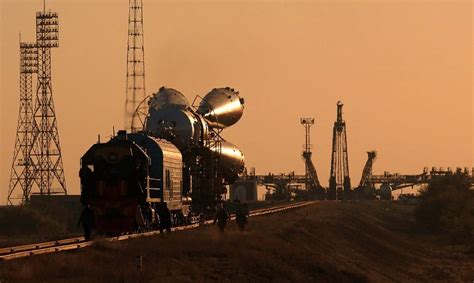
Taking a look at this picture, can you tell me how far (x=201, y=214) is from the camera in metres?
70.2

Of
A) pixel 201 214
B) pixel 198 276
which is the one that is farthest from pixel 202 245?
pixel 201 214

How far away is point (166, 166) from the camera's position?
5541 centimetres

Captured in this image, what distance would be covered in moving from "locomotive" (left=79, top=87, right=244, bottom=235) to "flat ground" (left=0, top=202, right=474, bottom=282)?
1.97m

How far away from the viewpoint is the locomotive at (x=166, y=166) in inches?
1880

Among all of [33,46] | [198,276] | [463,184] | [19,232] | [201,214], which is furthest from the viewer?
[463,184]

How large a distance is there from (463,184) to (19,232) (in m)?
88.7

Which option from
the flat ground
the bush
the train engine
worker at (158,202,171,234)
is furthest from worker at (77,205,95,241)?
the bush

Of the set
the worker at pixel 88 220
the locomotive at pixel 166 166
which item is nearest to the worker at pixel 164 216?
the locomotive at pixel 166 166

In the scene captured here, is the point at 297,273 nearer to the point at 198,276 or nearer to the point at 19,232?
the point at 198,276

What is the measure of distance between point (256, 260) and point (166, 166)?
483 inches

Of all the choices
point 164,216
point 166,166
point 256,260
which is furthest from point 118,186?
point 166,166

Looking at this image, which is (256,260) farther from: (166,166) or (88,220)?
(166,166)

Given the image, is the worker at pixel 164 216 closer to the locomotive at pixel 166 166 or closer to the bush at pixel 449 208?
the locomotive at pixel 166 166

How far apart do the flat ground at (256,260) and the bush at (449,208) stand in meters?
16.3
